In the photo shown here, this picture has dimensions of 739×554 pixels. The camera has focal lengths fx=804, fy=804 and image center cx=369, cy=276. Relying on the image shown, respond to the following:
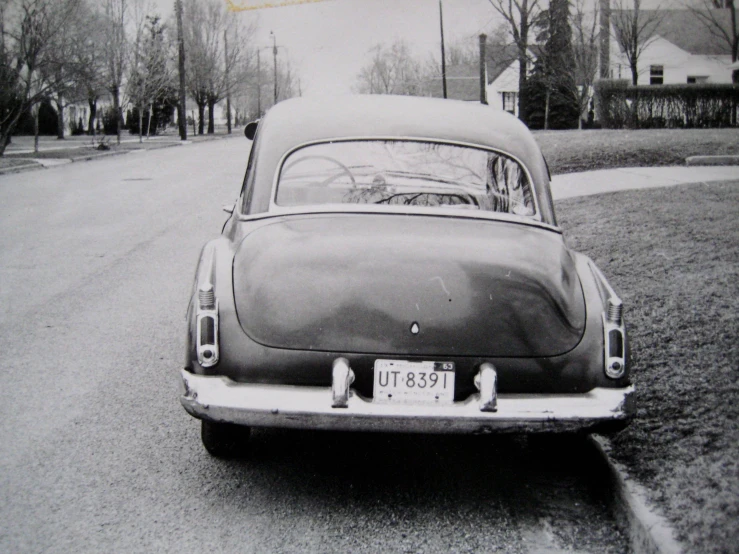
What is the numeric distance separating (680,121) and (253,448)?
24761 millimetres

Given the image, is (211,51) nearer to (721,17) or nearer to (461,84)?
(461,84)

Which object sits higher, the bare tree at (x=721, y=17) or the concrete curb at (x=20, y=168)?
the bare tree at (x=721, y=17)

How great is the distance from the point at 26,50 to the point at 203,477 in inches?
981

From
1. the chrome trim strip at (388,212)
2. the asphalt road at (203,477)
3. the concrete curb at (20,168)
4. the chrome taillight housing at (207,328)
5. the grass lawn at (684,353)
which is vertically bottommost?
the asphalt road at (203,477)

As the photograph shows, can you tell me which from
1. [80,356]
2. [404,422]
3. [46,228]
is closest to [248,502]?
[404,422]

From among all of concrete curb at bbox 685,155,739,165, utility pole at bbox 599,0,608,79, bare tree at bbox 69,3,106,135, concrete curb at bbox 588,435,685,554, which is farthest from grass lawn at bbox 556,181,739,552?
utility pole at bbox 599,0,608,79

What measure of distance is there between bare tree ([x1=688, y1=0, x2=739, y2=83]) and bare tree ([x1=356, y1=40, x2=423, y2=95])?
54765mm

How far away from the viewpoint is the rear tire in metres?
3.75

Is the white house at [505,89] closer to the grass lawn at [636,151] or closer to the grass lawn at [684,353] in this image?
the grass lawn at [636,151]

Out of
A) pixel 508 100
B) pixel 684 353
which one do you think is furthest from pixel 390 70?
pixel 684 353

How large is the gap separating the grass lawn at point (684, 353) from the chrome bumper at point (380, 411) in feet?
1.30

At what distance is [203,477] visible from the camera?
3.68 m

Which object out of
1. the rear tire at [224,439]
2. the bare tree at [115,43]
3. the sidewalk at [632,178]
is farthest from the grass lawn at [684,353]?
the bare tree at [115,43]

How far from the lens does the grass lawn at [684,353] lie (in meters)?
3.10
